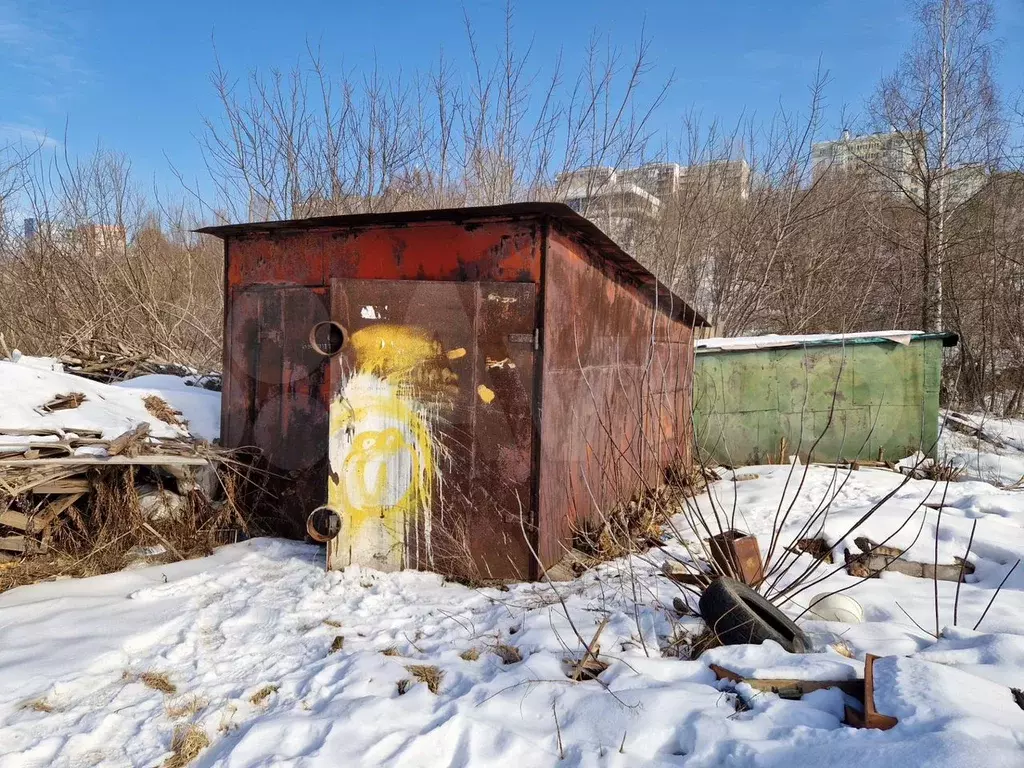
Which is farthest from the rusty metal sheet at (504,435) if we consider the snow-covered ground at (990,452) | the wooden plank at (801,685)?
the snow-covered ground at (990,452)

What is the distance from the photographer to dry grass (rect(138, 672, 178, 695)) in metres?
2.99

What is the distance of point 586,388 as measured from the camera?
5176mm

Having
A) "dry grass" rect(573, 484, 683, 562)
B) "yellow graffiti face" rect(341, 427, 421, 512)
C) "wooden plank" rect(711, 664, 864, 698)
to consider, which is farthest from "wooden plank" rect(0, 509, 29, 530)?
"wooden plank" rect(711, 664, 864, 698)

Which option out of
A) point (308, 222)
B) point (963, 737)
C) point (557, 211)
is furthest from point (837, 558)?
point (308, 222)

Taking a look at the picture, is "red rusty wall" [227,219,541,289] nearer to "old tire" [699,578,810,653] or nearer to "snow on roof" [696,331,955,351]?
"old tire" [699,578,810,653]

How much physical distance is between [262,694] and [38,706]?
95 cm

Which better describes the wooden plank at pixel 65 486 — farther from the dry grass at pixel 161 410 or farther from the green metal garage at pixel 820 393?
the green metal garage at pixel 820 393

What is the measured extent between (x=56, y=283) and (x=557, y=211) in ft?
37.3


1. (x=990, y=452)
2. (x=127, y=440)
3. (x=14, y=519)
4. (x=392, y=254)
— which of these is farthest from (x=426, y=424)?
(x=990, y=452)

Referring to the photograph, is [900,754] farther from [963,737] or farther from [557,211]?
[557,211]

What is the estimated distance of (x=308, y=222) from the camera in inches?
195

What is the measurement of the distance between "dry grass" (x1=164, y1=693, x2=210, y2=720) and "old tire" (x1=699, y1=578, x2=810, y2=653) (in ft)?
8.13

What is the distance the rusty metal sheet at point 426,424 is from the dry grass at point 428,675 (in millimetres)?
1378

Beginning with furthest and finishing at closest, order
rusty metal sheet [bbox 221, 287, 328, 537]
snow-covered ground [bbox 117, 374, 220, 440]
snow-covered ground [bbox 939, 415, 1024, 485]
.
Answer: snow-covered ground [bbox 939, 415, 1024, 485]
snow-covered ground [bbox 117, 374, 220, 440]
rusty metal sheet [bbox 221, 287, 328, 537]
